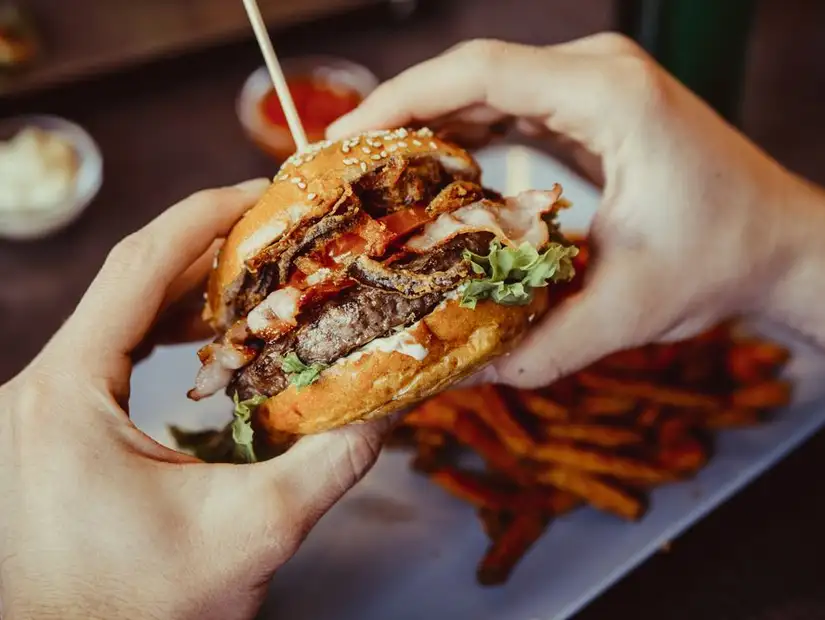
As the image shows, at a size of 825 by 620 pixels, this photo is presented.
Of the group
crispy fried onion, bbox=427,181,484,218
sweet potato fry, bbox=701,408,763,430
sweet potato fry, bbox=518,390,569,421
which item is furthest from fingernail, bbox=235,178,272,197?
sweet potato fry, bbox=701,408,763,430

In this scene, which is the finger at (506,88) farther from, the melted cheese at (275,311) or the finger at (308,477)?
the finger at (308,477)

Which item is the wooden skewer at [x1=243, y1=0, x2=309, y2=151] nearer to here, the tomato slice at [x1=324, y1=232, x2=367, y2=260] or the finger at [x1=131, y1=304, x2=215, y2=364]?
the tomato slice at [x1=324, y1=232, x2=367, y2=260]

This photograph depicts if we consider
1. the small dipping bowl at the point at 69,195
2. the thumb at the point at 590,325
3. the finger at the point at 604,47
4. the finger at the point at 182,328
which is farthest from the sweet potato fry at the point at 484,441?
the small dipping bowl at the point at 69,195

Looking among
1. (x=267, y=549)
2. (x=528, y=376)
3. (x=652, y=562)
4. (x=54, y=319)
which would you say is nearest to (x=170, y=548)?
(x=267, y=549)

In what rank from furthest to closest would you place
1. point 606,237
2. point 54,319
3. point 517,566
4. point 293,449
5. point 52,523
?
point 54,319
point 517,566
point 606,237
point 293,449
point 52,523

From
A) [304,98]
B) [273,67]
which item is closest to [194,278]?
[273,67]

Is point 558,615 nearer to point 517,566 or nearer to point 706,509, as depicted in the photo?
point 517,566

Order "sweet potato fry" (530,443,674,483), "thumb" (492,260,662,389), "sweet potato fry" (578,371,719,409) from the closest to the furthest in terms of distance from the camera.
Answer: "thumb" (492,260,662,389) → "sweet potato fry" (530,443,674,483) → "sweet potato fry" (578,371,719,409)

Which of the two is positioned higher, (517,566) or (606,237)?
(606,237)
